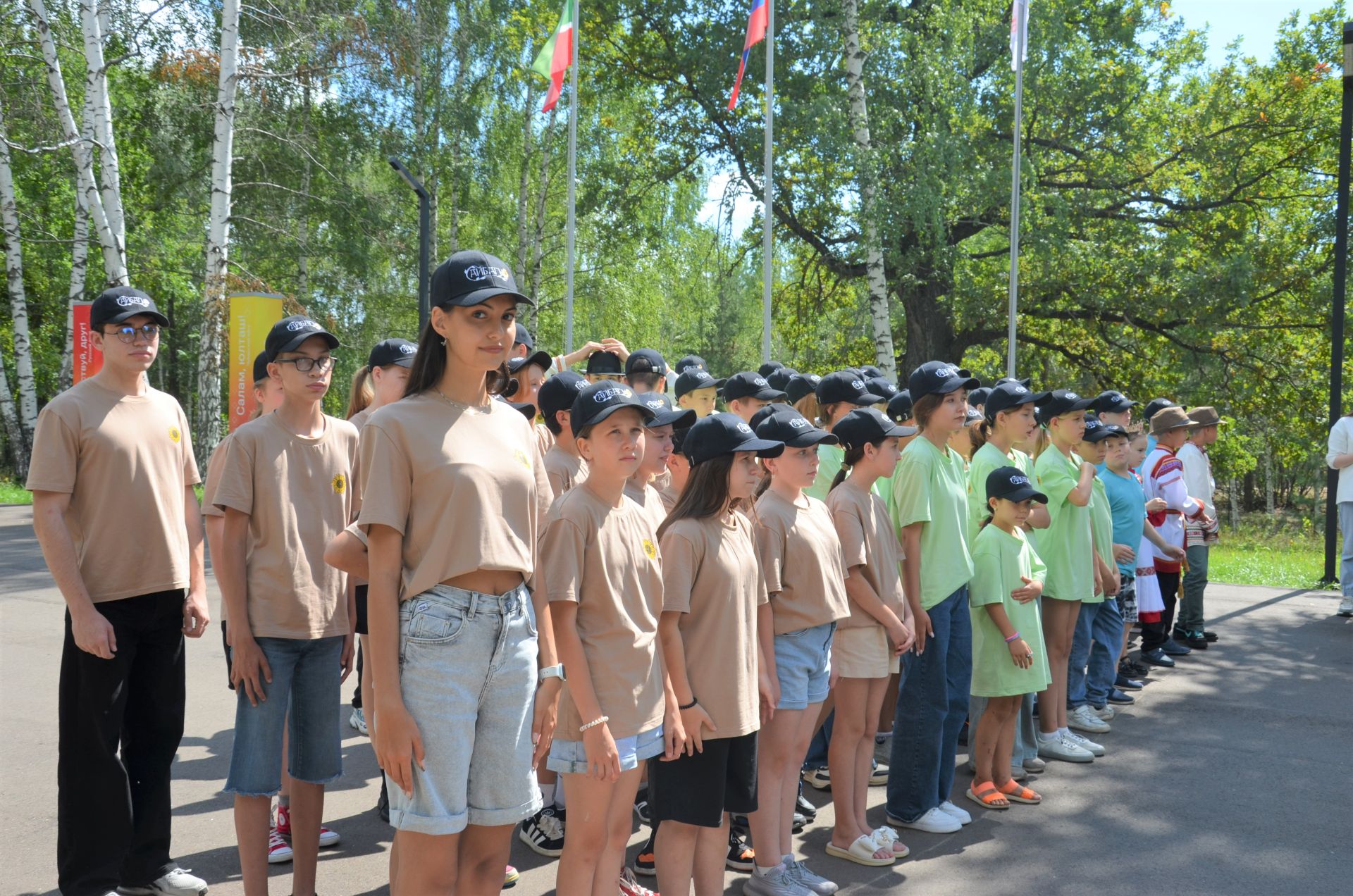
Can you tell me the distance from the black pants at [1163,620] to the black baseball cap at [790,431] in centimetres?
→ 548

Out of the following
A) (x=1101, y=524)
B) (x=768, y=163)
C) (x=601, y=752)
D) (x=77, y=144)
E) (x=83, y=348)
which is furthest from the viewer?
(x=768, y=163)

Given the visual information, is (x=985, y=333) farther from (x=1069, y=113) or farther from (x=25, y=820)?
(x=25, y=820)

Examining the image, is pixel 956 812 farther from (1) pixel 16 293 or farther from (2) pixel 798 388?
(1) pixel 16 293

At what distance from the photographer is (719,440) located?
3.84 meters

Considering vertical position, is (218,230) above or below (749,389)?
above

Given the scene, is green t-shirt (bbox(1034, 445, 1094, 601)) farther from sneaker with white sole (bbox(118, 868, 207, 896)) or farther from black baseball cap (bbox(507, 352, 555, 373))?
sneaker with white sole (bbox(118, 868, 207, 896))

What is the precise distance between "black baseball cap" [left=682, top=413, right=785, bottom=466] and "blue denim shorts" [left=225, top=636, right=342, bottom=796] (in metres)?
1.58

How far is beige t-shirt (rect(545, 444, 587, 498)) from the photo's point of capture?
4.61m

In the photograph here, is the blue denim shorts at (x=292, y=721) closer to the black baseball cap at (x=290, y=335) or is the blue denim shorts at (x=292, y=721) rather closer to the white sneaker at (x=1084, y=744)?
the black baseball cap at (x=290, y=335)

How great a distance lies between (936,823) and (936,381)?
2169 millimetres

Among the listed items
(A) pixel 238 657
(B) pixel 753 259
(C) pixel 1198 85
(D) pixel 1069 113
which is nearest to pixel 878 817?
(A) pixel 238 657

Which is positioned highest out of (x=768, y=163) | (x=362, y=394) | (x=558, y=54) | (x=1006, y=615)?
(x=558, y=54)

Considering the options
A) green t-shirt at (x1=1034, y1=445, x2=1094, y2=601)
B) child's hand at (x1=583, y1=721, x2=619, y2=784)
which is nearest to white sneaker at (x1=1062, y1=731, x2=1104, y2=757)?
green t-shirt at (x1=1034, y1=445, x2=1094, y2=601)

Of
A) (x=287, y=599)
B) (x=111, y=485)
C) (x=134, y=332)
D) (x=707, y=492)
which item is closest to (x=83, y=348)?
(x=134, y=332)
